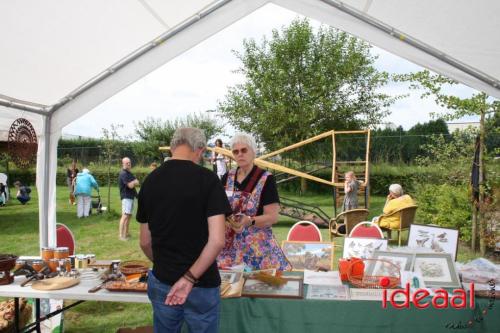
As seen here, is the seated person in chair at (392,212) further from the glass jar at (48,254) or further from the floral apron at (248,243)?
the glass jar at (48,254)

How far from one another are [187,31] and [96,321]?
9.34ft

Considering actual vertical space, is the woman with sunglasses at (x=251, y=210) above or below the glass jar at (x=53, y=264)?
above

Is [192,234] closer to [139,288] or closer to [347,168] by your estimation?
[139,288]

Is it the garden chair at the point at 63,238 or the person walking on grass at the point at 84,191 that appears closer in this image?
the garden chair at the point at 63,238

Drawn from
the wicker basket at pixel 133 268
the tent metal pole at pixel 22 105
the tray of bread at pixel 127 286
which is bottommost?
the tray of bread at pixel 127 286

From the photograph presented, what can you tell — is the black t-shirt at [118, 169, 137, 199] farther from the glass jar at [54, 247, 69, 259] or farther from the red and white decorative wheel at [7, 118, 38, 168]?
the glass jar at [54, 247, 69, 259]

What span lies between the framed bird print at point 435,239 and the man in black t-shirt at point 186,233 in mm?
1796

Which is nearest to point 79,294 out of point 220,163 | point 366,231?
point 366,231

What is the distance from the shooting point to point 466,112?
623 cm

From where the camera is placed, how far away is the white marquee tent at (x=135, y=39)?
2900 millimetres

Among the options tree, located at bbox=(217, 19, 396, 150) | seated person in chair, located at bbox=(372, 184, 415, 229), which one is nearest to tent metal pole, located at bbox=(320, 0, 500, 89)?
seated person in chair, located at bbox=(372, 184, 415, 229)

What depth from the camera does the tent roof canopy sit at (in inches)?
114

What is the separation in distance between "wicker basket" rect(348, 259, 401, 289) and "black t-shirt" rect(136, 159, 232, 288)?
1.00 m

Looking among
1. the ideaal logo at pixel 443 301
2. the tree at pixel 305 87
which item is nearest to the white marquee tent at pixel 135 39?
the ideaal logo at pixel 443 301
